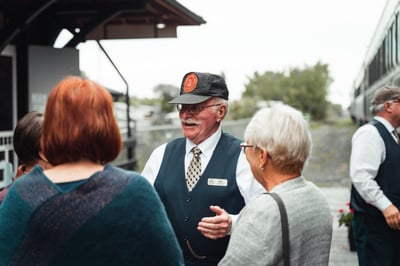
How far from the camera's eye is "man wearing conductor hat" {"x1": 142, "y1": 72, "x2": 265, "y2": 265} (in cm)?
319

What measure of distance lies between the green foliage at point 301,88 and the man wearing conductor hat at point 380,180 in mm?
50111

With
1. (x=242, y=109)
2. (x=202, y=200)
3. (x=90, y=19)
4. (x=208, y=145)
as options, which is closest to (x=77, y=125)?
(x=202, y=200)

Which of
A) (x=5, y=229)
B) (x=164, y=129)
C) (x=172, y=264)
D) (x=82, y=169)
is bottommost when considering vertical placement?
(x=164, y=129)

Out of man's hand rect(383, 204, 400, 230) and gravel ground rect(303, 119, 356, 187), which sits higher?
man's hand rect(383, 204, 400, 230)

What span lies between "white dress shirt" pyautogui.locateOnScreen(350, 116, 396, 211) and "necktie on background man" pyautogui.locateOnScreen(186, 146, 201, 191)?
1496mm

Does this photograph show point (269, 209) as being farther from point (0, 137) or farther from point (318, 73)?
point (318, 73)

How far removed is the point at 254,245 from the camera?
221 cm

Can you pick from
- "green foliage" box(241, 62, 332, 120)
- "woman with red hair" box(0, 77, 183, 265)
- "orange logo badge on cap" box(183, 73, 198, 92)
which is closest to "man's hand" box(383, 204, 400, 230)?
"orange logo badge on cap" box(183, 73, 198, 92)

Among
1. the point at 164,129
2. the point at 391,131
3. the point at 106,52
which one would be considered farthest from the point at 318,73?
the point at 391,131

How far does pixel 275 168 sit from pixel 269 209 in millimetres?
237

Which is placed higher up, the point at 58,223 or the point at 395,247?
the point at 58,223

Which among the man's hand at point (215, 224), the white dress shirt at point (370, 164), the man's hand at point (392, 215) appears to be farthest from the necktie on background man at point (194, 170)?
the man's hand at point (392, 215)

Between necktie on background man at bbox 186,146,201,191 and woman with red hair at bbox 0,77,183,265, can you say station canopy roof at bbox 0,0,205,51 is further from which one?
woman with red hair at bbox 0,77,183,265

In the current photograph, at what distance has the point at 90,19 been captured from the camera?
34.2 ft
